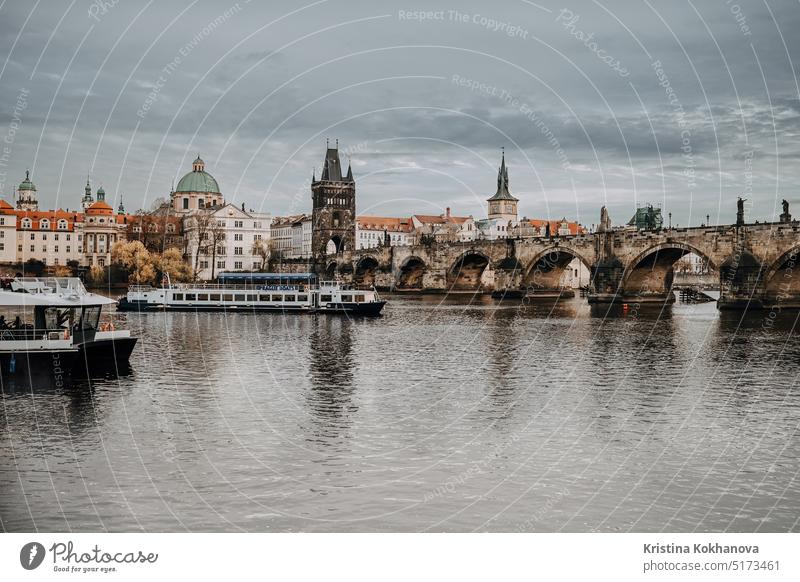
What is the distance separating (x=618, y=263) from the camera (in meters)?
87.8

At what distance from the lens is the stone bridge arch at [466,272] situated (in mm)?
126625

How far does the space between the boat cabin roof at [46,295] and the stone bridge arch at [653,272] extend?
6225 centimetres

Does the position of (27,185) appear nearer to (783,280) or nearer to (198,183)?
(198,183)

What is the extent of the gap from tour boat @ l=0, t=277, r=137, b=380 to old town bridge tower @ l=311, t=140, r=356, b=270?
420 feet

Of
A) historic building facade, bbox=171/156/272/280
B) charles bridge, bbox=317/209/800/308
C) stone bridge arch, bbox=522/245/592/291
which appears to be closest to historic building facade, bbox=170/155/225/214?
historic building facade, bbox=171/156/272/280

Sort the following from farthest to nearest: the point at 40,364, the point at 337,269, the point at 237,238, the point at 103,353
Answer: the point at 337,269
the point at 237,238
the point at 103,353
the point at 40,364

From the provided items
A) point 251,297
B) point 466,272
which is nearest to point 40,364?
point 251,297

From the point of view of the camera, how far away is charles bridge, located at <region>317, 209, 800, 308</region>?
71.2 meters

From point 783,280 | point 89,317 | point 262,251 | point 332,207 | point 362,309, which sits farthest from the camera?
point 332,207

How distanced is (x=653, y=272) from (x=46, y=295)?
7018 centimetres

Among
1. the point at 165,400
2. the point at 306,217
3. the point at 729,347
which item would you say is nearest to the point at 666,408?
the point at 165,400

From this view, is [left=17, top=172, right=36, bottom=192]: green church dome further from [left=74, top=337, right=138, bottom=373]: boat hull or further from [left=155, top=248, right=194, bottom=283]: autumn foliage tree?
[left=74, top=337, right=138, bottom=373]: boat hull

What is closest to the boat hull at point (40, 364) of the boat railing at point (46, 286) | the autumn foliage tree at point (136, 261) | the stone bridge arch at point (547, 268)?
the boat railing at point (46, 286)

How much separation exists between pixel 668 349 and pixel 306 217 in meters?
149
